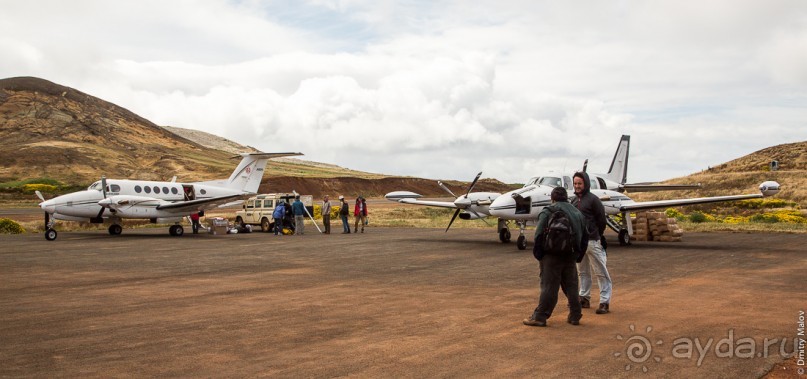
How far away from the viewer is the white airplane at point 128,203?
2953 cm

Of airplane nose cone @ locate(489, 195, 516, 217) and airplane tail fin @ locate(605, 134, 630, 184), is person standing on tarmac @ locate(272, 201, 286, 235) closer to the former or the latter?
airplane nose cone @ locate(489, 195, 516, 217)

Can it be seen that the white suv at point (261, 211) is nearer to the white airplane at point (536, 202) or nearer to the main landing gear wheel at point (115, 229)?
the main landing gear wheel at point (115, 229)

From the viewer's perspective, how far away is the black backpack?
28.7ft

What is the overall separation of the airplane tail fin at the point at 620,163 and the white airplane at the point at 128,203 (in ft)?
59.9

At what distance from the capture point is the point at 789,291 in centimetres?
1199

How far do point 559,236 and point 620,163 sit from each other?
963 inches

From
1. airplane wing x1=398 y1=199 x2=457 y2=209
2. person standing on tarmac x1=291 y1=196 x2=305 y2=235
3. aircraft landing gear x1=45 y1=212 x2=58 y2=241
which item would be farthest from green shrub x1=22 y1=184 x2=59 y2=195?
airplane wing x1=398 y1=199 x2=457 y2=209

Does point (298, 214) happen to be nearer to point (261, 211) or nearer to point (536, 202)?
point (261, 211)

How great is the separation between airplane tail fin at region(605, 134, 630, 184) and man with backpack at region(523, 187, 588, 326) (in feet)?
77.6

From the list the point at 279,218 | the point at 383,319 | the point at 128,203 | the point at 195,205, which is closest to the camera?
the point at 383,319

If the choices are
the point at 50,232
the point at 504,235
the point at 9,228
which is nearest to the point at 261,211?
the point at 50,232

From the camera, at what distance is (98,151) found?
109 meters

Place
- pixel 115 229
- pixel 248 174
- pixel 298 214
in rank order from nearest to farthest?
pixel 298 214 < pixel 115 229 < pixel 248 174


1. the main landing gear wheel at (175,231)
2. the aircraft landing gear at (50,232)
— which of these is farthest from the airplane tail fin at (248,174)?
the aircraft landing gear at (50,232)
